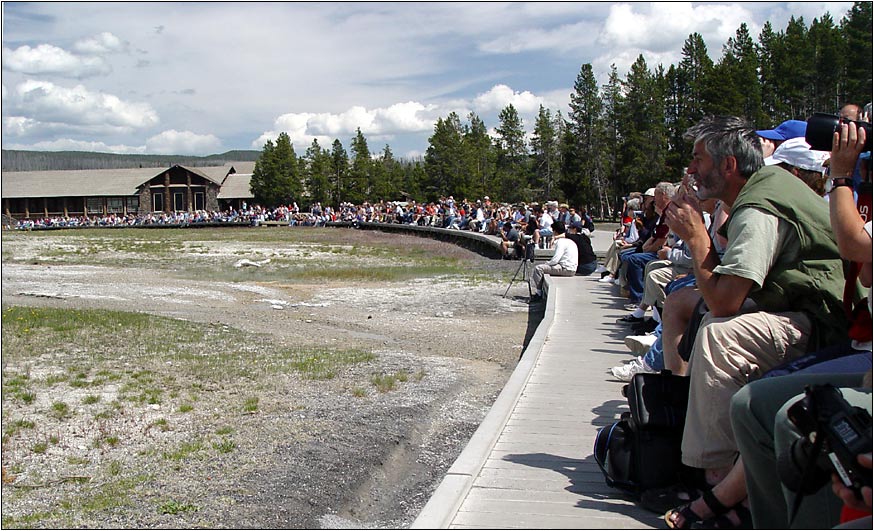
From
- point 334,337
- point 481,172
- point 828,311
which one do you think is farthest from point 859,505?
point 481,172

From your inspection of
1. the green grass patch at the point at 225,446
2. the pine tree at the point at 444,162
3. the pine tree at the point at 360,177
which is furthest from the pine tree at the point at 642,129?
the green grass patch at the point at 225,446

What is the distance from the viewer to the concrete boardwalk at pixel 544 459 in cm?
378

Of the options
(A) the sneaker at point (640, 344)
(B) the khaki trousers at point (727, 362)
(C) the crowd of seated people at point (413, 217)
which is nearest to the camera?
(B) the khaki trousers at point (727, 362)

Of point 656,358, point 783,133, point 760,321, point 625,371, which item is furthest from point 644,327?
point 760,321

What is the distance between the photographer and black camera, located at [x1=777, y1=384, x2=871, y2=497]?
2289 millimetres

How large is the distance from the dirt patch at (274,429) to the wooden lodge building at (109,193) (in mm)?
73102

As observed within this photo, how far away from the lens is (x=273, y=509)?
5.28 metres

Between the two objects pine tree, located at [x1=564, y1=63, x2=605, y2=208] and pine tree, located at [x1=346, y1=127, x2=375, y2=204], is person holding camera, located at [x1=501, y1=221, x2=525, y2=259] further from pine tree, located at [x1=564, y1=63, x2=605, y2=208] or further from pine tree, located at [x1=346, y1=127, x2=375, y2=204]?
pine tree, located at [x1=346, y1=127, x2=375, y2=204]

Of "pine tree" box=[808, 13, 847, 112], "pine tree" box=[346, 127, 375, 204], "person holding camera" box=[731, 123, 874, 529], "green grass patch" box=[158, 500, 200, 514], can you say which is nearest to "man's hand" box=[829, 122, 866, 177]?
"person holding camera" box=[731, 123, 874, 529]

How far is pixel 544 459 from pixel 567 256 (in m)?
10.8

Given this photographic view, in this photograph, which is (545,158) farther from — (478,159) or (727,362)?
(727,362)

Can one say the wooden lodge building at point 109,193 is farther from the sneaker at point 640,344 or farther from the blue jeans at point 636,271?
the sneaker at point 640,344

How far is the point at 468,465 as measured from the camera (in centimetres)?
439

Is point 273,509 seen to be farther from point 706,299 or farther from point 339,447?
point 706,299
